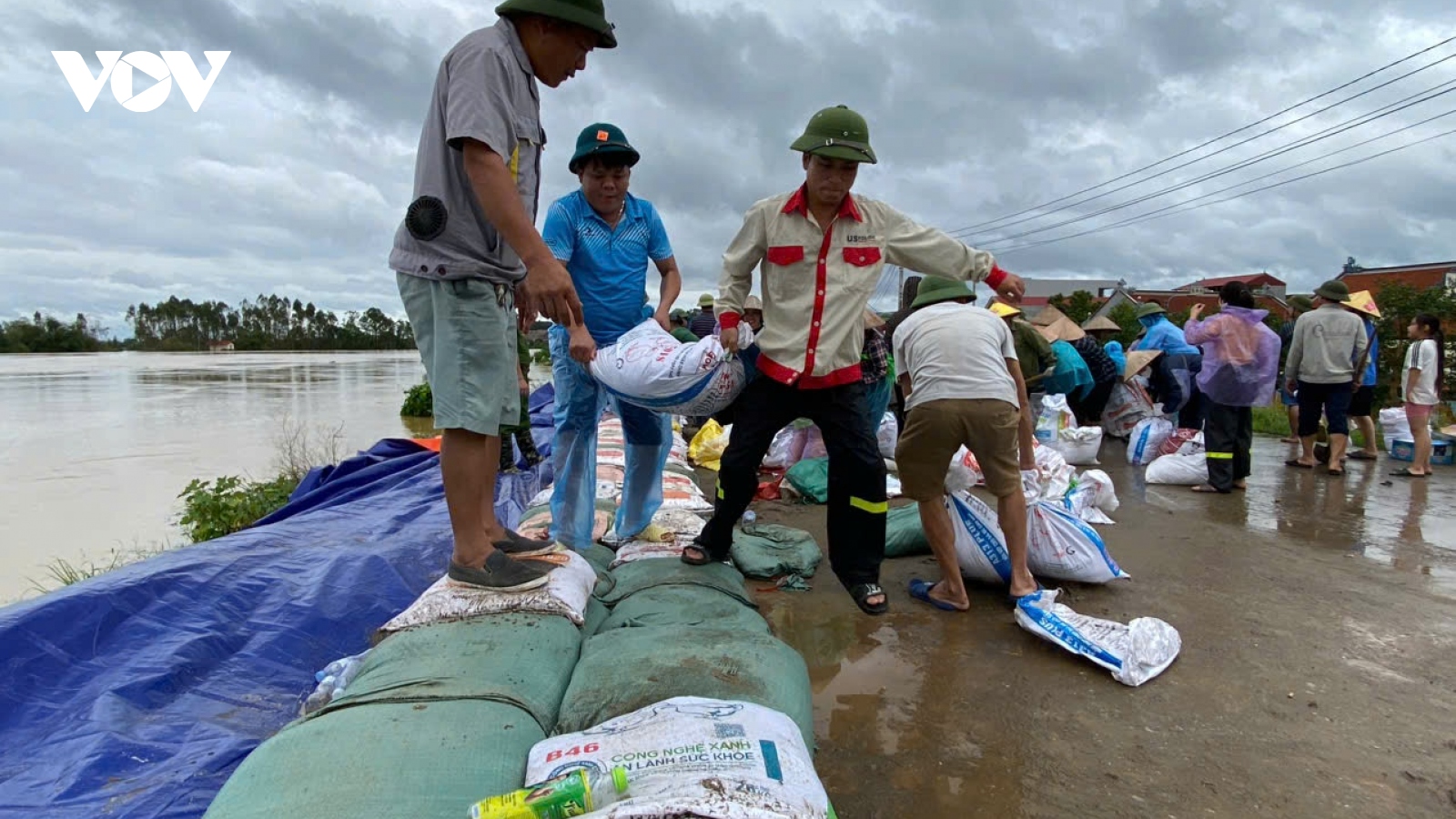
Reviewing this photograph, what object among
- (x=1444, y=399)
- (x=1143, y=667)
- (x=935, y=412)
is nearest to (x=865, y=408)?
(x=935, y=412)

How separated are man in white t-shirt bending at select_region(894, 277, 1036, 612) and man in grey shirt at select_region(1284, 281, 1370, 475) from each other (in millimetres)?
4215

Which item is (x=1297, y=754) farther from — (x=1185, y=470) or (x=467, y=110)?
(x=1185, y=470)

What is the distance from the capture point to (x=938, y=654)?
7.91ft

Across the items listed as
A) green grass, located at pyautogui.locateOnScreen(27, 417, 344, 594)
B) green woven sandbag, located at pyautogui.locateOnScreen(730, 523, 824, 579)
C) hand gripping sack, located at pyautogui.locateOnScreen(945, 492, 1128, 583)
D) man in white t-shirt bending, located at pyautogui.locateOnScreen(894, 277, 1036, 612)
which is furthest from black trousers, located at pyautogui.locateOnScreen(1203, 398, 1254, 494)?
green grass, located at pyautogui.locateOnScreen(27, 417, 344, 594)

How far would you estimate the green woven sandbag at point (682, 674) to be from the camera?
4.91 feet

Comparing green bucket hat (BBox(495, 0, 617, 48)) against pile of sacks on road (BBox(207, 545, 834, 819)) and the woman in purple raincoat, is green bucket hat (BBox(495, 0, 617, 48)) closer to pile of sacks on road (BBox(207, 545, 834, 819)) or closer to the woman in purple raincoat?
pile of sacks on road (BBox(207, 545, 834, 819))

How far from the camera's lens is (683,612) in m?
2.06

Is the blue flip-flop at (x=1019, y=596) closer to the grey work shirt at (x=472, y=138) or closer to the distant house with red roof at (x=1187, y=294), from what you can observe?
the grey work shirt at (x=472, y=138)

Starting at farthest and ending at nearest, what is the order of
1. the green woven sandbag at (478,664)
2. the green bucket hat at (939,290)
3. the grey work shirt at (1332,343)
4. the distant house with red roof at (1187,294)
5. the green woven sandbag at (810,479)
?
the distant house with red roof at (1187,294)
the grey work shirt at (1332,343)
the green woven sandbag at (810,479)
the green bucket hat at (939,290)
the green woven sandbag at (478,664)

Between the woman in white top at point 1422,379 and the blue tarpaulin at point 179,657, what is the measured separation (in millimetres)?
7077

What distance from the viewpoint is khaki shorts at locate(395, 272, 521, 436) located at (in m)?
1.95

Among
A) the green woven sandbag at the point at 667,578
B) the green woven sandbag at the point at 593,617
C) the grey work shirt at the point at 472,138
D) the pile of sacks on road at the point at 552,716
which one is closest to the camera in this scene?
the pile of sacks on road at the point at 552,716

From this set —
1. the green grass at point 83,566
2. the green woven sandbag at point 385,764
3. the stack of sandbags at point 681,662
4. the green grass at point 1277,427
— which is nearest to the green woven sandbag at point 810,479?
the stack of sandbags at point 681,662

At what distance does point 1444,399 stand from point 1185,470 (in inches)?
333
